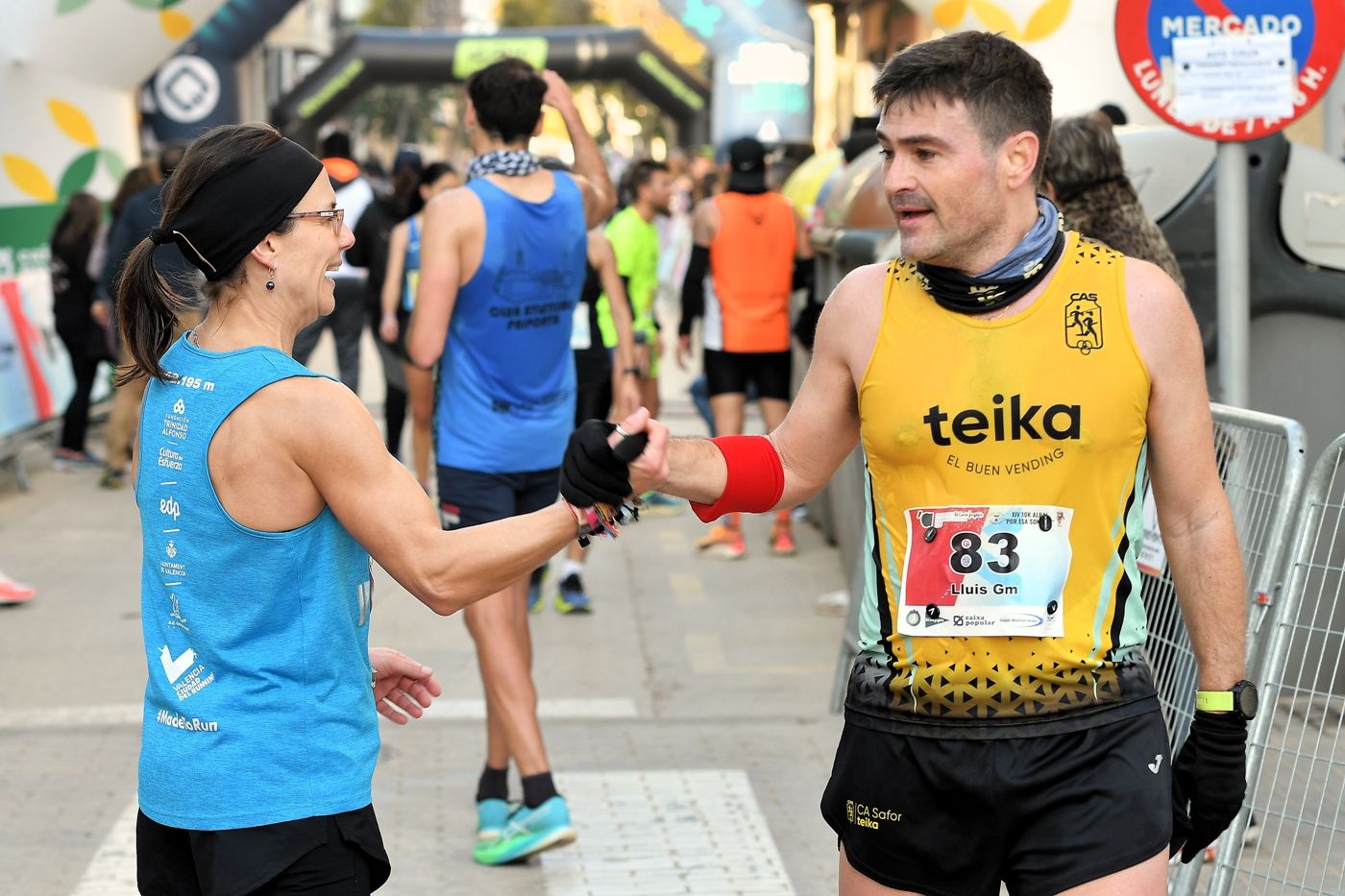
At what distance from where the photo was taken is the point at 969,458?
2.64m

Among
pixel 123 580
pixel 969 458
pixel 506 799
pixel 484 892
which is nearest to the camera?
pixel 969 458

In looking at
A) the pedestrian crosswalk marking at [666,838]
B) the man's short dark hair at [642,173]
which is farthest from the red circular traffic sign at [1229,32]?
the man's short dark hair at [642,173]

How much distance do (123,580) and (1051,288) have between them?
661 centimetres

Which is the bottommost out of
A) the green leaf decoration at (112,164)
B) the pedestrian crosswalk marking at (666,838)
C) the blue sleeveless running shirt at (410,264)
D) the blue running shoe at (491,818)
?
the green leaf decoration at (112,164)

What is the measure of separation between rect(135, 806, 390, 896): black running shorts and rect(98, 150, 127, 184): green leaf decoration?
43.8 ft

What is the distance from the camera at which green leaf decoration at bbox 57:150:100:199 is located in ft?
46.5

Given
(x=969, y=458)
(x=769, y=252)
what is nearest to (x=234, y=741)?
(x=969, y=458)

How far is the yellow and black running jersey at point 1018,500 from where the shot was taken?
2621 millimetres

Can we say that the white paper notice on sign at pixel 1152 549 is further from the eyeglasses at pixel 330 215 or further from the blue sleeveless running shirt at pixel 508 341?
the eyeglasses at pixel 330 215

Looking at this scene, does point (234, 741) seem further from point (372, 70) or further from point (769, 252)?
point (372, 70)

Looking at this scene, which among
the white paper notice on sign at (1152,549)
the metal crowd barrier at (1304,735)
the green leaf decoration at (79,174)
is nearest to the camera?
the metal crowd barrier at (1304,735)

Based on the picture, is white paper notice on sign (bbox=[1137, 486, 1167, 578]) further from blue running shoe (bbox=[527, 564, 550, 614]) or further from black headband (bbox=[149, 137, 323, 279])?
blue running shoe (bbox=[527, 564, 550, 614])

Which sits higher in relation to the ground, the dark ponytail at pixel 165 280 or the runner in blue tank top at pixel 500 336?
the dark ponytail at pixel 165 280

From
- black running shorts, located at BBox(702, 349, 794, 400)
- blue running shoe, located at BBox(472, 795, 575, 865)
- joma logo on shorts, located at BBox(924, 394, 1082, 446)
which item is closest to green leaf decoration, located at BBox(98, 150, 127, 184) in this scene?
black running shorts, located at BBox(702, 349, 794, 400)
